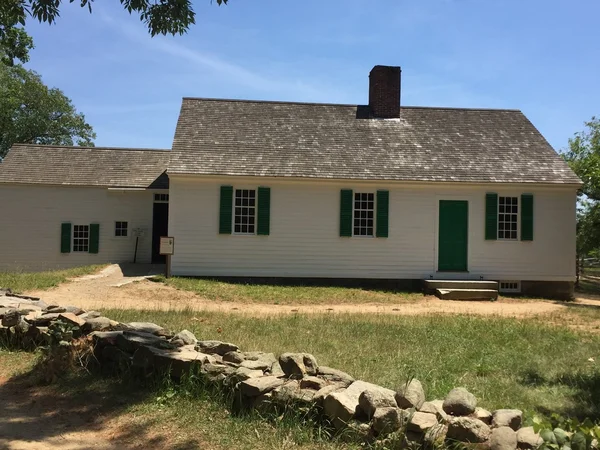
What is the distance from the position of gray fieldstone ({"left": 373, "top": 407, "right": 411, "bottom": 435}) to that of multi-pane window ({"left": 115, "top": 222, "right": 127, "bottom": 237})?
18.1 m

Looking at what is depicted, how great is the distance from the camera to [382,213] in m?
17.3

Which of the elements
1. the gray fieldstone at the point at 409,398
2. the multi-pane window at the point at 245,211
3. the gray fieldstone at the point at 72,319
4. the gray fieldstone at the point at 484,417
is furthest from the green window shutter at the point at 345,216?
the gray fieldstone at the point at 484,417

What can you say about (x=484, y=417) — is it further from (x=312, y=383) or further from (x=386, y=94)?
(x=386, y=94)

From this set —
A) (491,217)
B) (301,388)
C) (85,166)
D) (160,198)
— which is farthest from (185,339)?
(85,166)

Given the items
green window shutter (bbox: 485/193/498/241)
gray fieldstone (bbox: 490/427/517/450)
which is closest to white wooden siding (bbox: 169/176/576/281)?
green window shutter (bbox: 485/193/498/241)

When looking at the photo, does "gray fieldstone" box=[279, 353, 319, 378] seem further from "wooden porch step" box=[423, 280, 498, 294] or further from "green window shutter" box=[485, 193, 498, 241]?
"green window shutter" box=[485, 193, 498, 241]

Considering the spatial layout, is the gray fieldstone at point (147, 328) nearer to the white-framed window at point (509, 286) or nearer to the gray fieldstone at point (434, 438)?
the gray fieldstone at point (434, 438)

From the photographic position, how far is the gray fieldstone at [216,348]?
6.13 m

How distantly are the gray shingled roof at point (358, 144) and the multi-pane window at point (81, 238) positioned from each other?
5.89 m

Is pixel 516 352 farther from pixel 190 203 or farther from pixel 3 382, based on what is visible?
pixel 190 203

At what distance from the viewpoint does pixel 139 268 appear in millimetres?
18203

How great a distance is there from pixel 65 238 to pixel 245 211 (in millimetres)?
7944

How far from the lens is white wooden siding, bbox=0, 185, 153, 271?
19.9 m

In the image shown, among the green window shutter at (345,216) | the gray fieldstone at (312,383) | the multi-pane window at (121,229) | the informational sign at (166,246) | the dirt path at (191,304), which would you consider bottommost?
the dirt path at (191,304)
